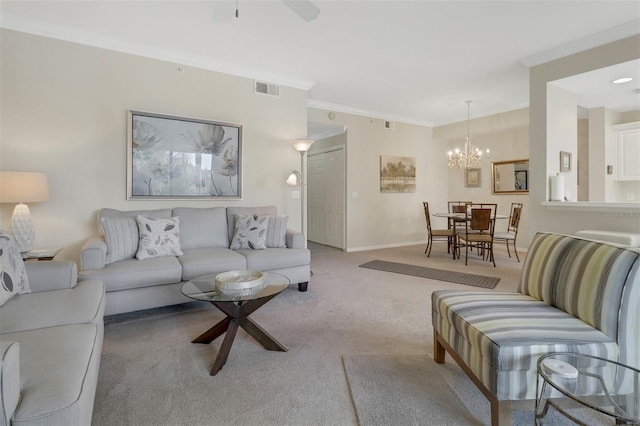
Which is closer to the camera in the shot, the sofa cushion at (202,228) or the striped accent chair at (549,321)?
the striped accent chair at (549,321)

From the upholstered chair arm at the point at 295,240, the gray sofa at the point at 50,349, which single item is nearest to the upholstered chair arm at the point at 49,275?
the gray sofa at the point at 50,349

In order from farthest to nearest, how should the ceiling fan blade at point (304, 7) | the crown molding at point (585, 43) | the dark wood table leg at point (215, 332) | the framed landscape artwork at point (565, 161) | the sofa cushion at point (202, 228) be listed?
the framed landscape artwork at point (565, 161), the sofa cushion at point (202, 228), the crown molding at point (585, 43), the dark wood table leg at point (215, 332), the ceiling fan blade at point (304, 7)

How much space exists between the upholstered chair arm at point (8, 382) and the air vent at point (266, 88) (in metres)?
3.93

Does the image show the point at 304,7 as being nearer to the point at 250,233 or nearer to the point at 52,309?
the point at 250,233

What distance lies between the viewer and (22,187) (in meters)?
2.65

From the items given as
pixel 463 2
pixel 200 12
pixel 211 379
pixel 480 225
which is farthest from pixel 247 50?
pixel 480 225

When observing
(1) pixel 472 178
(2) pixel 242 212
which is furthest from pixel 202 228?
(1) pixel 472 178

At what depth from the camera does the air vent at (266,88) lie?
4.28 metres

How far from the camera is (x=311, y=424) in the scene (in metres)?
1.50

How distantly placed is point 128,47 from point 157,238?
7.15 feet

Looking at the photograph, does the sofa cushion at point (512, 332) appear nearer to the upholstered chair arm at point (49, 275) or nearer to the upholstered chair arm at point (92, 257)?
the upholstered chair arm at point (49, 275)

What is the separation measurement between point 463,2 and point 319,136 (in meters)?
4.41

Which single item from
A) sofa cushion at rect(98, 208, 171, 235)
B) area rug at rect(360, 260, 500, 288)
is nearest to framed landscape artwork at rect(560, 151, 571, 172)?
area rug at rect(360, 260, 500, 288)

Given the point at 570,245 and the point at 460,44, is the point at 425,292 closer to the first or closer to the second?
the point at 570,245
